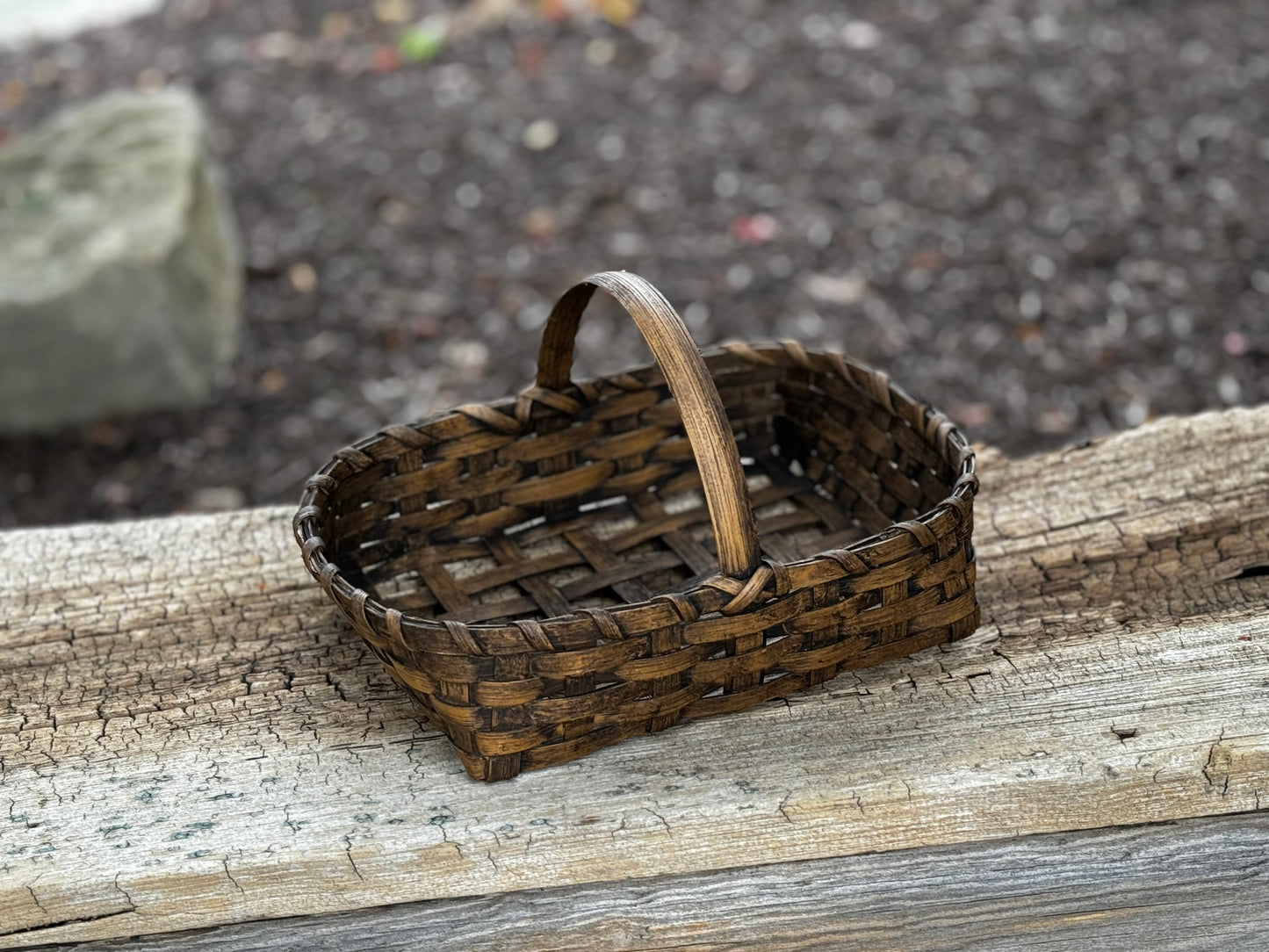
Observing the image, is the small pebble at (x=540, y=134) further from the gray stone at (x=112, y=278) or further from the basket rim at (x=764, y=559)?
the basket rim at (x=764, y=559)

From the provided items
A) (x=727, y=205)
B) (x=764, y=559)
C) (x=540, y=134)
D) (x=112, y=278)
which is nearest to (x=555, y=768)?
(x=764, y=559)

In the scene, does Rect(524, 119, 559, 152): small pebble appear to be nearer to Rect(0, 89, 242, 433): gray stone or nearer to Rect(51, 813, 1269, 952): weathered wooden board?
Rect(0, 89, 242, 433): gray stone

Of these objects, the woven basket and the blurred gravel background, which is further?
the blurred gravel background

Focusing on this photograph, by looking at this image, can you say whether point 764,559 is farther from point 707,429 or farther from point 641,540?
point 641,540

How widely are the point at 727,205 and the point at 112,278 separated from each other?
1.53 m

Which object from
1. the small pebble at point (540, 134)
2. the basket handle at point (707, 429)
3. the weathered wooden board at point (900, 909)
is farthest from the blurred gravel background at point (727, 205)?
the basket handle at point (707, 429)

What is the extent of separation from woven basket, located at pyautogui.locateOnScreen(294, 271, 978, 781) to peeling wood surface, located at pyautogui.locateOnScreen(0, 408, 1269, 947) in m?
0.06

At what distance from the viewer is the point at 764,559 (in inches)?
45.4

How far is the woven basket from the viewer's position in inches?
44.1

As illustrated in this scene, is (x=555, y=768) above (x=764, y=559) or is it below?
below

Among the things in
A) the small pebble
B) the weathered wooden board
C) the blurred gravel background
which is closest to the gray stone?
the blurred gravel background

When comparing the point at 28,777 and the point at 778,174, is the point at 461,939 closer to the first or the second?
the point at 28,777

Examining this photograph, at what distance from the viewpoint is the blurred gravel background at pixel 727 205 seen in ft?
9.43

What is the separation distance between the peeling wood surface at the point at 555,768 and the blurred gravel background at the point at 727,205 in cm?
133
